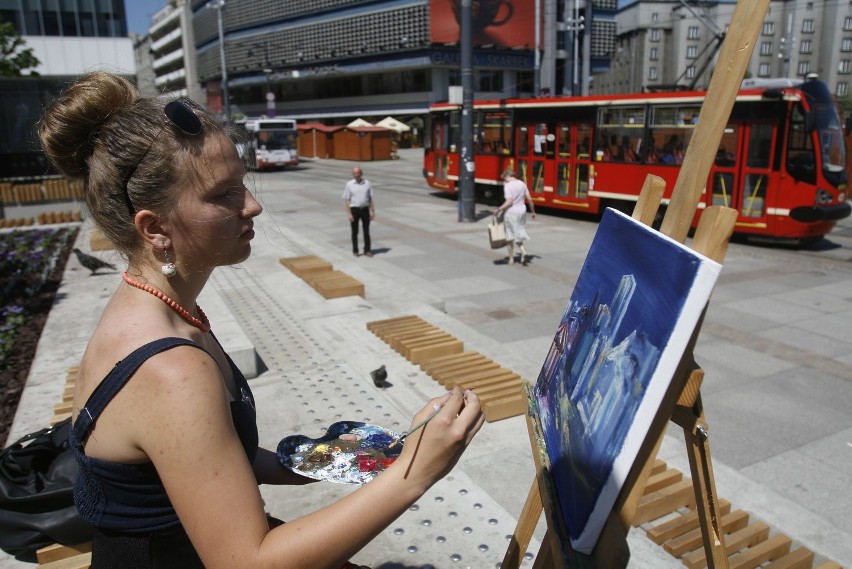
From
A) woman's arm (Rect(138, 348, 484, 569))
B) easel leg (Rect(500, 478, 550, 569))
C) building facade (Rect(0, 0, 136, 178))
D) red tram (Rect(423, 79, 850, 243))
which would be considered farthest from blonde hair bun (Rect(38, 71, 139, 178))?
building facade (Rect(0, 0, 136, 178))

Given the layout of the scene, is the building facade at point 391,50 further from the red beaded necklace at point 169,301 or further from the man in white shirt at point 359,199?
the red beaded necklace at point 169,301

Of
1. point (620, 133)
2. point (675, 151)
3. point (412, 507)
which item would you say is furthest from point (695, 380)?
point (620, 133)

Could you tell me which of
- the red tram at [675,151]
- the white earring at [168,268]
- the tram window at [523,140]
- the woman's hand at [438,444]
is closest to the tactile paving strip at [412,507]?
the woman's hand at [438,444]

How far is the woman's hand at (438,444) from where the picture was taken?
136 centimetres

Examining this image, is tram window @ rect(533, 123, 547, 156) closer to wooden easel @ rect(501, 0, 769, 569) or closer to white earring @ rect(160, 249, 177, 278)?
wooden easel @ rect(501, 0, 769, 569)

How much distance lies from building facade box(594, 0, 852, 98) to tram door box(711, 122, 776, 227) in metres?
72.3

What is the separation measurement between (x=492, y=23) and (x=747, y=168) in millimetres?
38869

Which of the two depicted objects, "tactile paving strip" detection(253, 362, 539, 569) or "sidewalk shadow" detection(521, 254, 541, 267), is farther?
"sidewalk shadow" detection(521, 254, 541, 267)

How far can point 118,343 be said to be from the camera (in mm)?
1438

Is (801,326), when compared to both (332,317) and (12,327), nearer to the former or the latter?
→ (332,317)

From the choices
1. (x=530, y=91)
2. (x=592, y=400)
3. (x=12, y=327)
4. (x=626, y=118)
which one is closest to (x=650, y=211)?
(x=592, y=400)

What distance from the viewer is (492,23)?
4819cm

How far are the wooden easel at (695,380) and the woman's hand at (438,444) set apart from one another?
1.67 ft

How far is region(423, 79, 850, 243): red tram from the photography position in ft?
41.8
